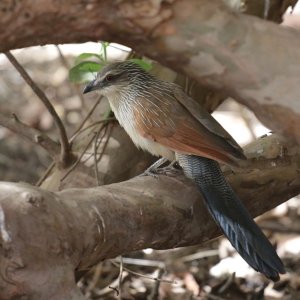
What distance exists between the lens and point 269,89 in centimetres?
159

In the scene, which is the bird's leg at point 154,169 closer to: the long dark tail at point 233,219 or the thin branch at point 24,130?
the long dark tail at point 233,219

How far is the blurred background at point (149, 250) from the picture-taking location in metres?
3.58

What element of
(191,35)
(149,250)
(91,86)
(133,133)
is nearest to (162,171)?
(133,133)

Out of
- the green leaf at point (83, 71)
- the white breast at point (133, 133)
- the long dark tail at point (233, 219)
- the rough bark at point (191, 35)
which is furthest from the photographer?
the green leaf at point (83, 71)

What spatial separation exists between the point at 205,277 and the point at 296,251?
1.90ft

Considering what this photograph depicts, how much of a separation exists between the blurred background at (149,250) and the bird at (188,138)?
16cm

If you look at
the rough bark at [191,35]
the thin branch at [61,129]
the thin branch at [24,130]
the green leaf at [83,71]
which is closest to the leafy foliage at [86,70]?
the green leaf at [83,71]

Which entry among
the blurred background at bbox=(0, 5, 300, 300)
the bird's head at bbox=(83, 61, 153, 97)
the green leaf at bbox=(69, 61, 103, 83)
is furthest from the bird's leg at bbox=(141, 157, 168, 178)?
the green leaf at bbox=(69, 61, 103, 83)

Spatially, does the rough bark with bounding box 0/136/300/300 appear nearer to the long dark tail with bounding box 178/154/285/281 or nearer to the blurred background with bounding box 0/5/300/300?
the long dark tail with bounding box 178/154/285/281

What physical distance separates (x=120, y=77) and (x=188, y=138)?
0.67 m

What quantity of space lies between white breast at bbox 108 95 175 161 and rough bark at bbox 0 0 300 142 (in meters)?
1.40

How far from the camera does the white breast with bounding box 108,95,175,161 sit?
3021mm

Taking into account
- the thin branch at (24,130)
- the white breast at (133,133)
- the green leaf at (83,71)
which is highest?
the green leaf at (83,71)

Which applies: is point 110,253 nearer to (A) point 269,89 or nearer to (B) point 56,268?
(B) point 56,268
